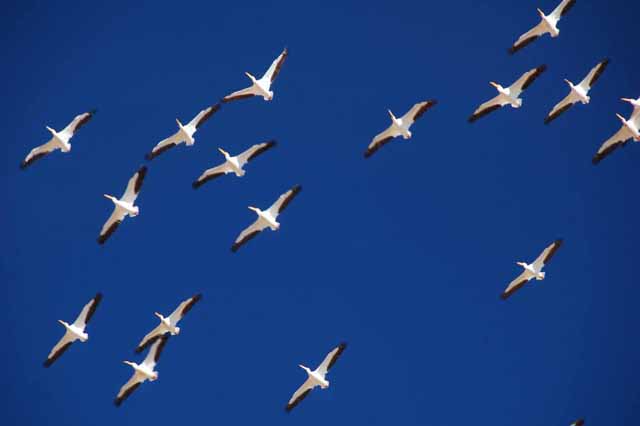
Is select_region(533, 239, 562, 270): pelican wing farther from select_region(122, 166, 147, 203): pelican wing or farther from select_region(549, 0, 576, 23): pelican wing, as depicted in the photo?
select_region(122, 166, 147, 203): pelican wing

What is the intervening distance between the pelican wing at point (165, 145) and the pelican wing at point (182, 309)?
405 cm

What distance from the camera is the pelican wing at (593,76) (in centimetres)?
4075

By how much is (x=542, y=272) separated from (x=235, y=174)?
29.8 ft

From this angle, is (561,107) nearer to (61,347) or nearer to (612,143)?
(612,143)

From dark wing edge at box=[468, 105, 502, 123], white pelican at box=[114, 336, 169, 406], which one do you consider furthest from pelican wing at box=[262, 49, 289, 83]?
white pelican at box=[114, 336, 169, 406]

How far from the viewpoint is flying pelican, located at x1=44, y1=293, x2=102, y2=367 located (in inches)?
1662

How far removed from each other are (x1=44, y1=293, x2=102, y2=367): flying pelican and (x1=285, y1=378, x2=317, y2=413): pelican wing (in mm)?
6040

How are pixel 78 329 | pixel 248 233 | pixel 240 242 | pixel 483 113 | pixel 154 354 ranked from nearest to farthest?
pixel 483 113 → pixel 78 329 → pixel 154 354 → pixel 248 233 → pixel 240 242

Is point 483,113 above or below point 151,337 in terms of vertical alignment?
above

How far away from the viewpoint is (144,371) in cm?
4281

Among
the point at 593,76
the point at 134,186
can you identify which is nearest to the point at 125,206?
the point at 134,186

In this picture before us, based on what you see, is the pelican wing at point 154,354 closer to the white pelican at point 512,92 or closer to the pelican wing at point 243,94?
the pelican wing at point 243,94

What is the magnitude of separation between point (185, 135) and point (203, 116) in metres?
0.75

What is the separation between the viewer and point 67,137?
4203 centimetres
